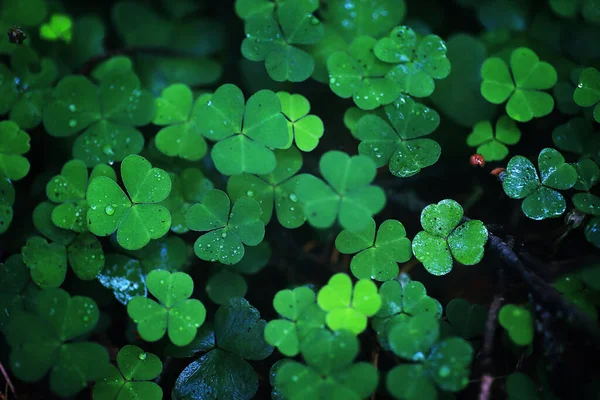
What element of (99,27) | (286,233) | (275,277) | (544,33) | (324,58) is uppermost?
(544,33)

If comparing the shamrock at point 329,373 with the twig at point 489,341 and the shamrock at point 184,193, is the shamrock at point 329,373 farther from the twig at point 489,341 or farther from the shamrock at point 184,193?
the shamrock at point 184,193

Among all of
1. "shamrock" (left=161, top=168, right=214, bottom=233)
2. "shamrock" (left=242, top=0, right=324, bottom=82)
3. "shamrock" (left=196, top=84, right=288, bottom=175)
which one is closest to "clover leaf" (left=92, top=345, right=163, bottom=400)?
"shamrock" (left=161, top=168, right=214, bottom=233)

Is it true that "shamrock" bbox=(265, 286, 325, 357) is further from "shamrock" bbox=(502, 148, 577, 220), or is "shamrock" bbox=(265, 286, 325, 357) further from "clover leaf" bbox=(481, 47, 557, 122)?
"clover leaf" bbox=(481, 47, 557, 122)

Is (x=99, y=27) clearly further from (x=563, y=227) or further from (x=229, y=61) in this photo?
(x=563, y=227)

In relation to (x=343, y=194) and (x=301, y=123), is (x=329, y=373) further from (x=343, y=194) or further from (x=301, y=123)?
(x=301, y=123)

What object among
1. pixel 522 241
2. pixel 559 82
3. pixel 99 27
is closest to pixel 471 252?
pixel 522 241

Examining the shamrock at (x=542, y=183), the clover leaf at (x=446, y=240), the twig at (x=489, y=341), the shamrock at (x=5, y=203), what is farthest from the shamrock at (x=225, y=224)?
the shamrock at (x=542, y=183)
